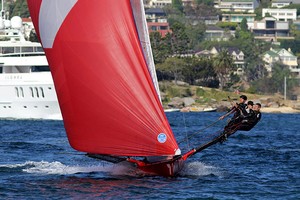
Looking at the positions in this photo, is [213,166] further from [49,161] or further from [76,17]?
[76,17]

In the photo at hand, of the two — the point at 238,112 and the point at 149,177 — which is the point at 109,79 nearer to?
the point at 149,177

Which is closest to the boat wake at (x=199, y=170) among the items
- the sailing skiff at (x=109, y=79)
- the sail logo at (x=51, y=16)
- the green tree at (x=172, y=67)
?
the sailing skiff at (x=109, y=79)

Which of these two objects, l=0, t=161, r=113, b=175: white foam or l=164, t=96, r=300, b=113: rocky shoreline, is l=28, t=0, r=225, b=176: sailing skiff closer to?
l=0, t=161, r=113, b=175: white foam

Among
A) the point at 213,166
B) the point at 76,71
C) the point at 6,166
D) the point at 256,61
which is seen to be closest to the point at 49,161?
the point at 6,166

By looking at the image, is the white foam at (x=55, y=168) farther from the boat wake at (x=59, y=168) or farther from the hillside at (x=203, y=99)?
the hillside at (x=203, y=99)

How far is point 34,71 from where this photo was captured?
252 ft

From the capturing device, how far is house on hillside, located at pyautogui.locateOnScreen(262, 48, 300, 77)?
185 m

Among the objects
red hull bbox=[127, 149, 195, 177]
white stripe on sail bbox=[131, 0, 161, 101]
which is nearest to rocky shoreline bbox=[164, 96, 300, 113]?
red hull bbox=[127, 149, 195, 177]

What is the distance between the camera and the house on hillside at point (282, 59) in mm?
184875

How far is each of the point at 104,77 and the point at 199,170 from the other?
457 centimetres

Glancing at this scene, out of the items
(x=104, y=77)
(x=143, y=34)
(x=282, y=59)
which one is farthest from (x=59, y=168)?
(x=282, y=59)

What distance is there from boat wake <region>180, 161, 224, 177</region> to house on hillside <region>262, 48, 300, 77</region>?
151 meters

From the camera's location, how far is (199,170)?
30203mm

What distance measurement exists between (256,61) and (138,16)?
149 m
